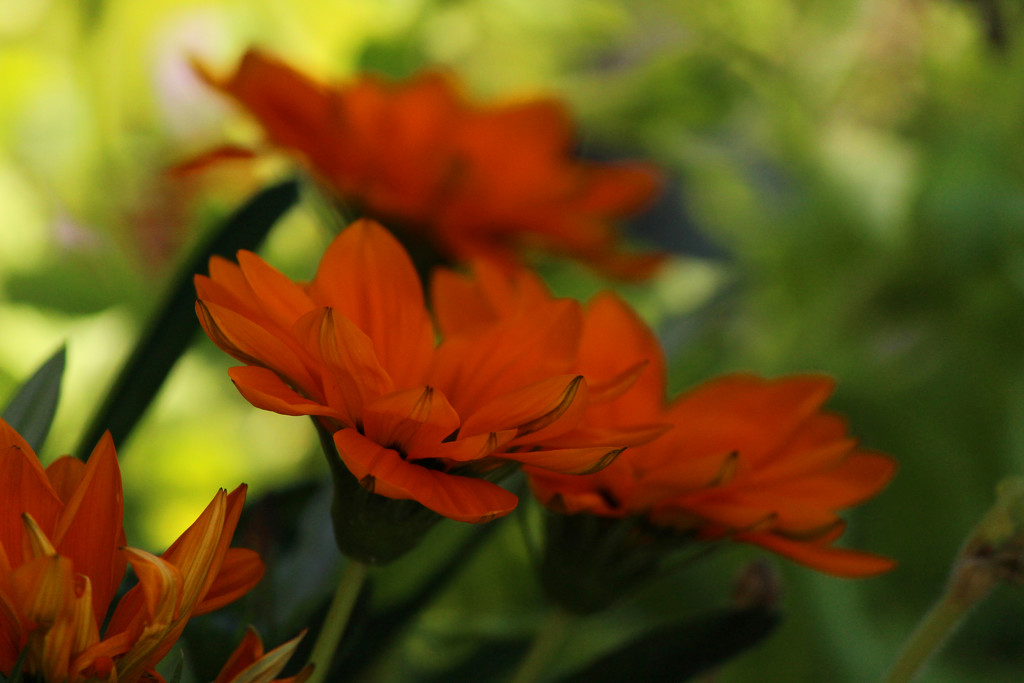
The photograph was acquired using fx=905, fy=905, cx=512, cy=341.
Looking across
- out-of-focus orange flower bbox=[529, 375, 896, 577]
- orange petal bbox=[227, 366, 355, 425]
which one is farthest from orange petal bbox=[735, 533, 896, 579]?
orange petal bbox=[227, 366, 355, 425]

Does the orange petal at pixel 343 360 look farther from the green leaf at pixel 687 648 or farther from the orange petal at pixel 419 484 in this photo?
the green leaf at pixel 687 648

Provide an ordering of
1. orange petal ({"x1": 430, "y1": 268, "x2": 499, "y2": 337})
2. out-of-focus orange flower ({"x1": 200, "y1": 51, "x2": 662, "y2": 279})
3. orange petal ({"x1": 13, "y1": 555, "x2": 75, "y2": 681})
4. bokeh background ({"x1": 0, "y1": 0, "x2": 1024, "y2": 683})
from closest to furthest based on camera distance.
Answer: orange petal ({"x1": 13, "y1": 555, "x2": 75, "y2": 681}) → orange petal ({"x1": 430, "y1": 268, "x2": 499, "y2": 337}) → out-of-focus orange flower ({"x1": 200, "y1": 51, "x2": 662, "y2": 279}) → bokeh background ({"x1": 0, "y1": 0, "x2": 1024, "y2": 683})

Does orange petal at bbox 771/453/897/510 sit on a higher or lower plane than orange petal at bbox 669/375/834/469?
lower

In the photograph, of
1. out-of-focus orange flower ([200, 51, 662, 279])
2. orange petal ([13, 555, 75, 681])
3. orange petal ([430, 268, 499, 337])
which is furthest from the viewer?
out-of-focus orange flower ([200, 51, 662, 279])

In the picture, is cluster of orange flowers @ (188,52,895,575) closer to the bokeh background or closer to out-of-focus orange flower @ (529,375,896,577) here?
out-of-focus orange flower @ (529,375,896,577)

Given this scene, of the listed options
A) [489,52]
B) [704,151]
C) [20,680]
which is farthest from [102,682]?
[489,52]

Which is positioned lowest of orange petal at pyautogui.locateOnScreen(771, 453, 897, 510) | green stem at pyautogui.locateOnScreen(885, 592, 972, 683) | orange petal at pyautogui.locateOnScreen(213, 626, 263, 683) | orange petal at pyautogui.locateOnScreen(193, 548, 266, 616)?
green stem at pyautogui.locateOnScreen(885, 592, 972, 683)

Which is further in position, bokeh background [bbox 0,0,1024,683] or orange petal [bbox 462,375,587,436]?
bokeh background [bbox 0,0,1024,683]

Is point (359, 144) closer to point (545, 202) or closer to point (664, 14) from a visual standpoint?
point (545, 202)
